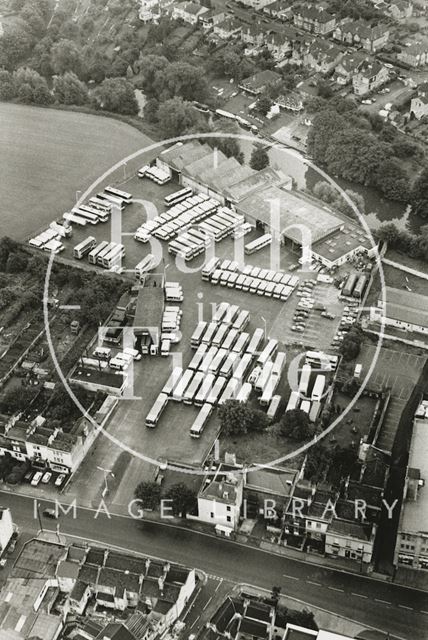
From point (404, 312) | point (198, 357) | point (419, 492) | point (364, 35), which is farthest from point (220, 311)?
point (364, 35)

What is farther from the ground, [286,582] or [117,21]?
[117,21]

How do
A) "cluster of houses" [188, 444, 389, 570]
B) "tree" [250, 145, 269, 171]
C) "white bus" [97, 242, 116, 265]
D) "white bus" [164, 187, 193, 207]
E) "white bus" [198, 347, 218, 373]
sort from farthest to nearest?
"tree" [250, 145, 269, 171] → "white bus" [164, 187, 193, 207] → "white bus" [97, 242, 116, 265] → "white bus" [198, 347, 218, 373] → "cluster of houses" [188, 444, 389, 570]

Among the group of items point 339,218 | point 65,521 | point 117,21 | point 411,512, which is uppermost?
point 117,21

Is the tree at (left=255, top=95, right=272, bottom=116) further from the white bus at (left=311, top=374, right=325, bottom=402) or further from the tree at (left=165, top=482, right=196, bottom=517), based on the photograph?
the tree at (left=165, top=482, right=196, bottom=517)

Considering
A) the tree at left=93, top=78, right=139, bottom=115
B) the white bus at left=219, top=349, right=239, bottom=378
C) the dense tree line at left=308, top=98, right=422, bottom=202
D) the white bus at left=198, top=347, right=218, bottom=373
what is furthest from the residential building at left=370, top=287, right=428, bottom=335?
the tree at left=93, top=78, right=139, bottom=115

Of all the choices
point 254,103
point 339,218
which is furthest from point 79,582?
point 254,103

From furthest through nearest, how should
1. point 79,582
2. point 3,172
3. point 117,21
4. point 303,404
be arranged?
point 117,21
point 3,172
point 303,404
point 79,582

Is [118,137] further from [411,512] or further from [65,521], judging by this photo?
[411,512]
